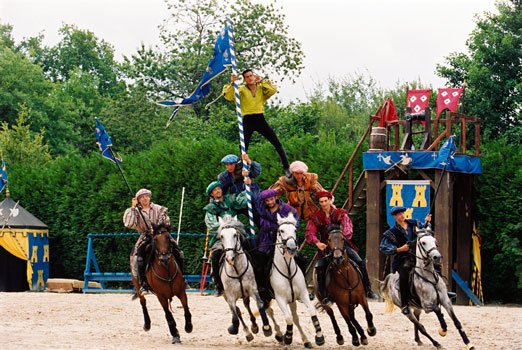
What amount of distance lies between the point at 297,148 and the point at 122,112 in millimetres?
20100

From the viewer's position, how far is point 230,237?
49.5 feet

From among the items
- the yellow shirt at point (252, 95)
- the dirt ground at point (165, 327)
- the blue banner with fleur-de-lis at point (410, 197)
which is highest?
the yellow shirt at point (252, 95)

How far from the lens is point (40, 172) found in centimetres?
3028

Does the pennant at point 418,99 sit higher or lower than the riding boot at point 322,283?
higher

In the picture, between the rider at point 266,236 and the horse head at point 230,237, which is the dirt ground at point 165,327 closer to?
the rider at point 266,236

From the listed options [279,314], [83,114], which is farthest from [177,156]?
[83,114]

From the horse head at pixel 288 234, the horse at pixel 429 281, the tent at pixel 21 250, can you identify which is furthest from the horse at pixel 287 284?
the tent at pixel 21 250

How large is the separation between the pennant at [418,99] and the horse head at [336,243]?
31.9ft

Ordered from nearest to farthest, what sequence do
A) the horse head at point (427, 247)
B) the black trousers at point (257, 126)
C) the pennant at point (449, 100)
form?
the horse head at point (427, 247) → the black trousers at point (257, 126) → the pennant at point (449, 100)

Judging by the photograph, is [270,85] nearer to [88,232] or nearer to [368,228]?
[368,228]

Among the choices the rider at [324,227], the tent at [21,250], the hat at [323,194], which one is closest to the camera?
the rider at [324,227]

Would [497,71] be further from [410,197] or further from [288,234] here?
[288,234]

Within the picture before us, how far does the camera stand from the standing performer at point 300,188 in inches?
631

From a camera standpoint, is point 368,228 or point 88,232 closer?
point 368,228
